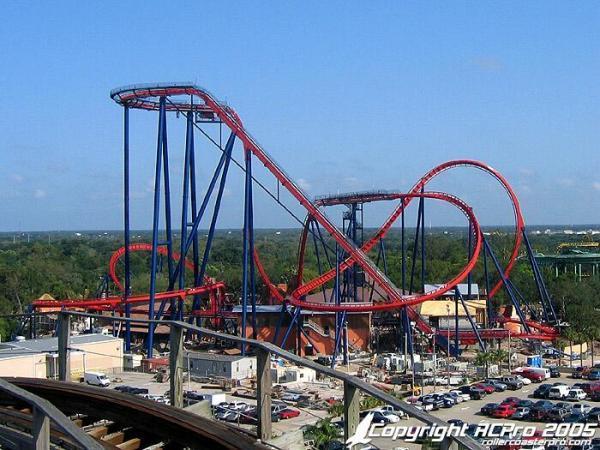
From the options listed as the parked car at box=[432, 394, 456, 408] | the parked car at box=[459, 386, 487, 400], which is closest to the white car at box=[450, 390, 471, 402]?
the parked car at box=[459, 386, 487, 400]

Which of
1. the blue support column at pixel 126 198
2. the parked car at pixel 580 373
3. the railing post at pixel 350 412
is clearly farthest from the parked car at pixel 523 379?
the railing post at pixel 350 412

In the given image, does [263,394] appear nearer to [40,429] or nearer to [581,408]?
[40,429]

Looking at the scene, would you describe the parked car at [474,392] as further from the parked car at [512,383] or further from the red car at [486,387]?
the parked car at [512,383]

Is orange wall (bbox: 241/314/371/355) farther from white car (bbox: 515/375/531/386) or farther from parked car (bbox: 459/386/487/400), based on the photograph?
parked car (bbox: 459/386/487/400)

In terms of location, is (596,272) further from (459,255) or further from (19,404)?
(19,404)

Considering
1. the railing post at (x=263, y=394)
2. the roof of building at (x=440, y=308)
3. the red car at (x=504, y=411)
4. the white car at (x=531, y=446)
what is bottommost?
the red car at (x=504, y=411)

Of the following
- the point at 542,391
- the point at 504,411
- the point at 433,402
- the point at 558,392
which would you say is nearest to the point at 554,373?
the point at 542,391
